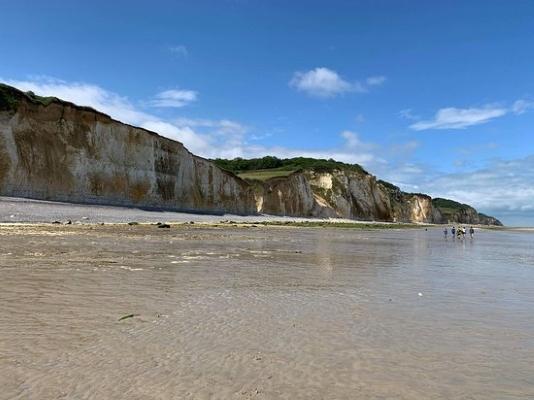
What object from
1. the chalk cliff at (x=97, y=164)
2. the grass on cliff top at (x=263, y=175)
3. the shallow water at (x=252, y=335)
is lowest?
the shallow water at (x=252, y=335)

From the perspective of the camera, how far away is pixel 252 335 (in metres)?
5.71

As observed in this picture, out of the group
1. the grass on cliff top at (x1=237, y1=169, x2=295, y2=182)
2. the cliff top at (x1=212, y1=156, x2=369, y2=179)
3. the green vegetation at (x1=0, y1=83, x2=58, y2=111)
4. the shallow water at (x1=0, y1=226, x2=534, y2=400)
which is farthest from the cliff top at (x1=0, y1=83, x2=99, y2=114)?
the cliff top at (x1=212, y1=156, x2=369, y2=179)

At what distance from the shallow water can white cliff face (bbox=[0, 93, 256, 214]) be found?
29291 millimetres

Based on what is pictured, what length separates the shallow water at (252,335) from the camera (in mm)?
4070

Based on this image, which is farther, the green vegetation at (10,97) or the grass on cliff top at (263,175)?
the grass on cliff top at (263,175)

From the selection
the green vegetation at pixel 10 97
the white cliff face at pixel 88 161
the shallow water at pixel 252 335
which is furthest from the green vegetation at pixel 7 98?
the shallow water at pixel 252 335

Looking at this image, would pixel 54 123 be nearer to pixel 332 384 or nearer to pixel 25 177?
pixel 25 177

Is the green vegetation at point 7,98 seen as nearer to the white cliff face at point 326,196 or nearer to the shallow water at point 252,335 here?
the shallow water at point 252,335

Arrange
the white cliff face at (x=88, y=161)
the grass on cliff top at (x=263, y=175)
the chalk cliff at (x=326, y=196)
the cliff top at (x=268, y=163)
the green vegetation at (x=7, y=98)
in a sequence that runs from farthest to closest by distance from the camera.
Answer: the cliff top at (x=268, y=163) < the grass on cliff top at (x=263, y=175) < the chalk cliff at (x=326, y=196) < the white cliff face at (x=88, y=161) < the green vegetation at (x=7, y=98)

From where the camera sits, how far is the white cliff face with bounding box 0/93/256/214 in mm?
36625

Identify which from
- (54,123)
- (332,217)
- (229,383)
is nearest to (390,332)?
(229,383)

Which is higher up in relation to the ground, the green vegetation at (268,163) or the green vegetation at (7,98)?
the green vegetation at (268,163)

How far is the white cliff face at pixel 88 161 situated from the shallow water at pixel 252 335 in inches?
1153

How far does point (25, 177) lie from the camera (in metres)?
36.5
